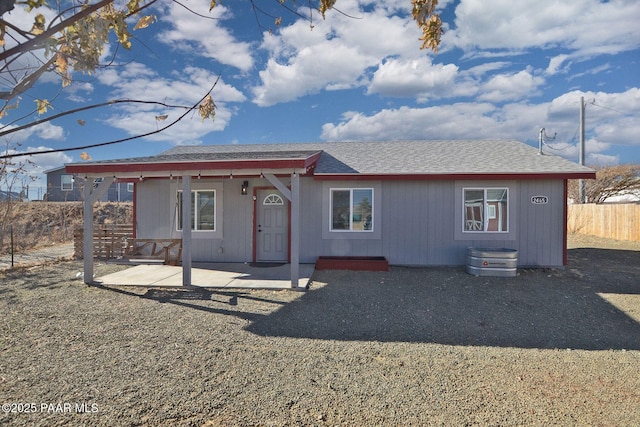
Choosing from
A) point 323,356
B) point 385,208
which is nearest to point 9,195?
point 385,208

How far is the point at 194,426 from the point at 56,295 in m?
5.53

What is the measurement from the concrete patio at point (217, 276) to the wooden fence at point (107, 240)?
199 cm

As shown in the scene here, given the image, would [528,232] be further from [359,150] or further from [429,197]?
[359,150]

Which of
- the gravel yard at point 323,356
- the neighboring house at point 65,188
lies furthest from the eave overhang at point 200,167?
the neighboring house at point 65,188

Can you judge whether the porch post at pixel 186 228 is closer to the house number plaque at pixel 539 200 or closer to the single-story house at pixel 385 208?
the single-story house at pixel 385 208

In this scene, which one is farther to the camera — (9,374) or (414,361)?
(414,361)

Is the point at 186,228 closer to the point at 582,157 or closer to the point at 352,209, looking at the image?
the point at 352,209

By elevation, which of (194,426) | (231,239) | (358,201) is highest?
(358,201)

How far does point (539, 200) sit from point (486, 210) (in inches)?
50.5

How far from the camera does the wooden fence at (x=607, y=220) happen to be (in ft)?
45.9

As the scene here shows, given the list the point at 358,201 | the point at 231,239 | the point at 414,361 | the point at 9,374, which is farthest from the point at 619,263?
the point at 9,374

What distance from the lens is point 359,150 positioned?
1112 cm

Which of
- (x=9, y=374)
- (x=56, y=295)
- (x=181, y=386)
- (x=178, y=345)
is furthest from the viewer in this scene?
(x=56, y=295)

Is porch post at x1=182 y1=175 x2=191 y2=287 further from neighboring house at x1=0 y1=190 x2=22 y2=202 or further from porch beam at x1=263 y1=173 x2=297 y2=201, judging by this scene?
neighboring house at x1=0 y1=190 x2=22 y2=202
